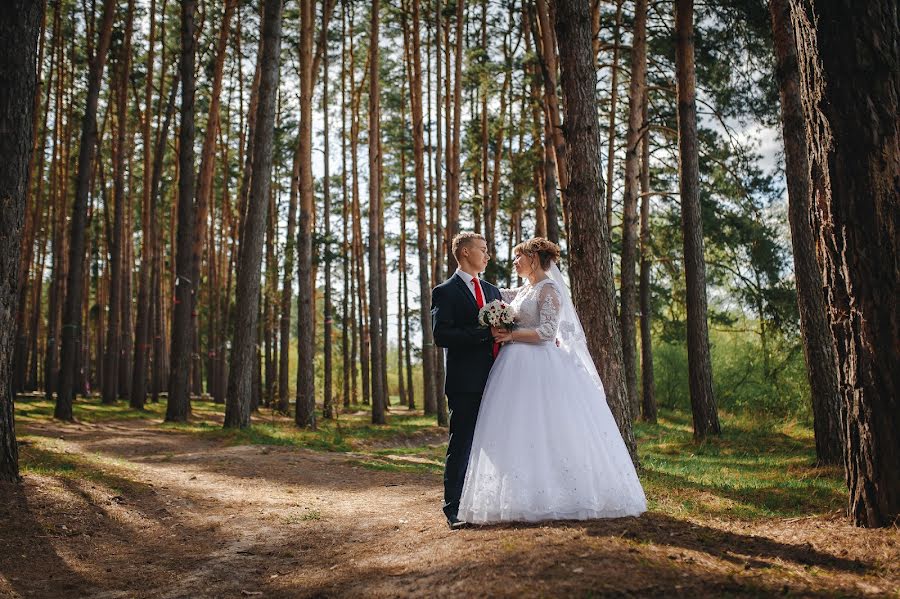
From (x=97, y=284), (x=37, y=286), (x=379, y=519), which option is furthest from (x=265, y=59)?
(x=97, y=284)

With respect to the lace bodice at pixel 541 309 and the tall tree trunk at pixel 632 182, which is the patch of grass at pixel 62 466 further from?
the tall tree trunk at pixel 632 182

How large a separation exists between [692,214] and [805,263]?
4033 millimetres

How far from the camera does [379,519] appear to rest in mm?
6969

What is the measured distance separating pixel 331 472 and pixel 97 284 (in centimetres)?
3232

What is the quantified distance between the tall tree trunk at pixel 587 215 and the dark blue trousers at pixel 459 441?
266cm

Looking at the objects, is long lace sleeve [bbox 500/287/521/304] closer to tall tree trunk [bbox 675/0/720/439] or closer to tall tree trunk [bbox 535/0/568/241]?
→ tall tree trunk [bbox 675/0/720/439]

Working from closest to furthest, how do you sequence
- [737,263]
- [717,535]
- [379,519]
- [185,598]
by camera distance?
[185,598]
[717,535]
[379,519]
[737,263]

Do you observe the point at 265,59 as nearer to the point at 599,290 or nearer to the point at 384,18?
the point at 384,18

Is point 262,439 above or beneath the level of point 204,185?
beneath

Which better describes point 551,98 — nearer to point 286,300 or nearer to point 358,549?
point 286,300

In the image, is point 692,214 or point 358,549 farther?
point 692,214

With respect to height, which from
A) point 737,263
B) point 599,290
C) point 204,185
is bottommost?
point 599,290

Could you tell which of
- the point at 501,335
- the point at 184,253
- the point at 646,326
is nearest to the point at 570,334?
the point at 501,335

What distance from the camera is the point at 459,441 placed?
5.80 m
